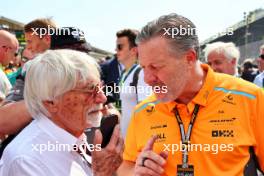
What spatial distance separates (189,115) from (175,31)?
0.53 meters

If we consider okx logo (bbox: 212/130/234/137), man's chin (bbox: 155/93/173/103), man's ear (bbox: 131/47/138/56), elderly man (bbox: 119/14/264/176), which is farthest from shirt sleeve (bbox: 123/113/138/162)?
man's ear (bbox: 131/47/138/56)

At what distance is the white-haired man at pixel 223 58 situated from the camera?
4566mm

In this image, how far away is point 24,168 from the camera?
188 cm

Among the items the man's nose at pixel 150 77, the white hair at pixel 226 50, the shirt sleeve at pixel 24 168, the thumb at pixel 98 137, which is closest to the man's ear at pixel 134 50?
the white hair at pixel 226 50

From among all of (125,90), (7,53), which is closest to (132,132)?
(125,90)

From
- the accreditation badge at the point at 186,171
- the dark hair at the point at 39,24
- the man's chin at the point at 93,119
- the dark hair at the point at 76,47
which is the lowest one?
the accreditation badge at the point at 186,171

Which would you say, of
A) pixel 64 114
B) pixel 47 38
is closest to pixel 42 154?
pixel 64 114

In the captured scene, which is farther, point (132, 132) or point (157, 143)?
point (132, 132)

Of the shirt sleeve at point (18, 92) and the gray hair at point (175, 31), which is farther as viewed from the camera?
the shirt sleeve at point (18, 92)

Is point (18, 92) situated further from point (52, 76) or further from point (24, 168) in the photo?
point (24, 168)

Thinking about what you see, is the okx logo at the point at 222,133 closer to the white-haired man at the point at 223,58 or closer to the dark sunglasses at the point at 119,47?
the white-haired man at the point at 223,58

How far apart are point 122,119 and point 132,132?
80.4 inches

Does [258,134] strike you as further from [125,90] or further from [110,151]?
[125,90]

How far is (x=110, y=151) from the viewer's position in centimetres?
219
